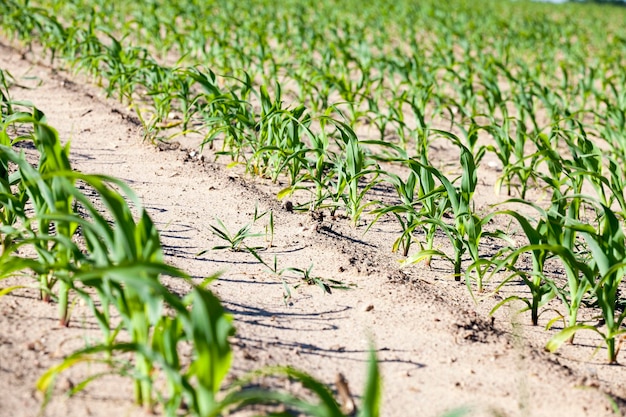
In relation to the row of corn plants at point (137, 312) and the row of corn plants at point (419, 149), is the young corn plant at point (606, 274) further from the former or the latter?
the row of corn plants at point (137, 312)

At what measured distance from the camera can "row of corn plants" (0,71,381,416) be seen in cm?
175

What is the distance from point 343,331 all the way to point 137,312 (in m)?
0.90

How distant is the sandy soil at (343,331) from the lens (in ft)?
7.48

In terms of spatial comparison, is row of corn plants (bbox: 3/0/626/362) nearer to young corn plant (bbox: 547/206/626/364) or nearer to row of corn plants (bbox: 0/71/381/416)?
young corn plant (bbox: 547/206/626/364)

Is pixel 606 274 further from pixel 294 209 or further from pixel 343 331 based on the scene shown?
pixel 294 209

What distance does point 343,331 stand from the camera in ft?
8.79

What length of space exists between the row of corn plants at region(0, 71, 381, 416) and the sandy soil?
77 millimetres

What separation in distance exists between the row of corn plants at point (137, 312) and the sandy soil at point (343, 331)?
77 mm

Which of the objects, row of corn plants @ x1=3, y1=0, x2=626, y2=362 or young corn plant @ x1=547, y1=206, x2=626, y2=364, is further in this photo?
row of corn plants @ x1=3, y1=0, x2=626, y2=362

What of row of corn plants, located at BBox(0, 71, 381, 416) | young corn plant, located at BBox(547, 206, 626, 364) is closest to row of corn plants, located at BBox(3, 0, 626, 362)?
young corn plant, located at BBox(547, 206, 626, 364)

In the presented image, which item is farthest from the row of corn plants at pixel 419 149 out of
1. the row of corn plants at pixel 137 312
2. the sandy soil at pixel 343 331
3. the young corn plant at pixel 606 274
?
the row of corn plants at pixel 137 312

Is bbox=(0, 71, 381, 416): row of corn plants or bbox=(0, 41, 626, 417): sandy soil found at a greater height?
bbox=(0, 71, 381, 416): row of corn plants

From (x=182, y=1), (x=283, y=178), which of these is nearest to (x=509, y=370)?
(x=283, y=178)

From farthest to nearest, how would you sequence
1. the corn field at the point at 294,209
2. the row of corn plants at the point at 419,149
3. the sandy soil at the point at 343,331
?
the row of corn plants at the point at 419,149, the sandy soil at the point at 343,331, the corn field at the point at 294,209
